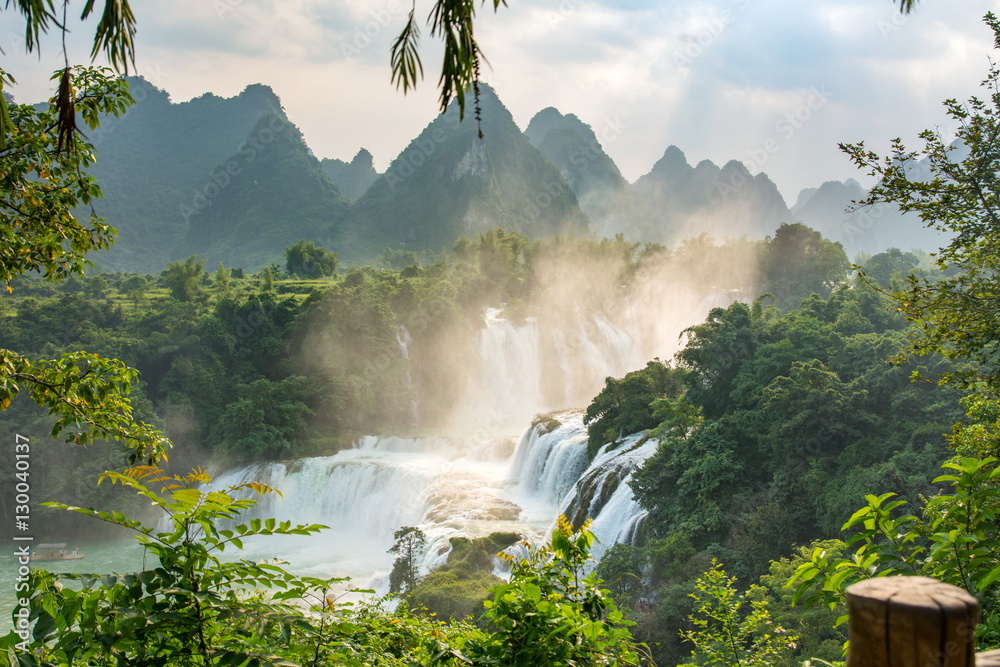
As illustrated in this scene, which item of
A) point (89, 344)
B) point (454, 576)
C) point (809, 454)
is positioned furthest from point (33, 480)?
point (809, 454)

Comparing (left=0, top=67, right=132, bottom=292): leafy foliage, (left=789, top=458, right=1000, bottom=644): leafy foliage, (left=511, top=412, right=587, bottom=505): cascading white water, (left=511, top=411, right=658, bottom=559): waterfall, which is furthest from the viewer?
(left=511, top=412, right=587, bottom=505): cascading white water

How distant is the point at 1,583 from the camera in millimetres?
16750

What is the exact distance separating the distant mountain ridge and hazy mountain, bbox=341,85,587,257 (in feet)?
0.59

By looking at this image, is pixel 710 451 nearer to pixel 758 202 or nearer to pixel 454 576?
pixel 454 576

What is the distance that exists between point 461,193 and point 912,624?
8160 cm

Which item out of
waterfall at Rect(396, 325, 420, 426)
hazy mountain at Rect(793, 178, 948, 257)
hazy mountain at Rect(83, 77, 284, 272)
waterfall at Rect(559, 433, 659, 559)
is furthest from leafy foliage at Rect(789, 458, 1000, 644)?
hazy mountain at Rect(793, 178, 948, 257)

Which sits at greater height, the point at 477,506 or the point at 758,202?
the point at 758,202

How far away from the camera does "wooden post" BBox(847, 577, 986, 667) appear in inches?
37.0

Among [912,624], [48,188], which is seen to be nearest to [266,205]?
[48,188]

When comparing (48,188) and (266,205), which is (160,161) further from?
(48,188)

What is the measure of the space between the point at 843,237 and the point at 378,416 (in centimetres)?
14069

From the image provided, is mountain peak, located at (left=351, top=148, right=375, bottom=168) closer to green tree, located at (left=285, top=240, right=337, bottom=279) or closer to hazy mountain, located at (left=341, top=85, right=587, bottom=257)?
hazy mountain, located at (left=341, top=85, right=587, bottom=257)

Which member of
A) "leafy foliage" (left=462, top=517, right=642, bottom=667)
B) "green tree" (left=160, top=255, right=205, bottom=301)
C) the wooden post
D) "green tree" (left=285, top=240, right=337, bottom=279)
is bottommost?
"leafy foliage" (left=462, top=517, right=642, bottom=667)

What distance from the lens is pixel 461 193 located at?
80.4 metres
